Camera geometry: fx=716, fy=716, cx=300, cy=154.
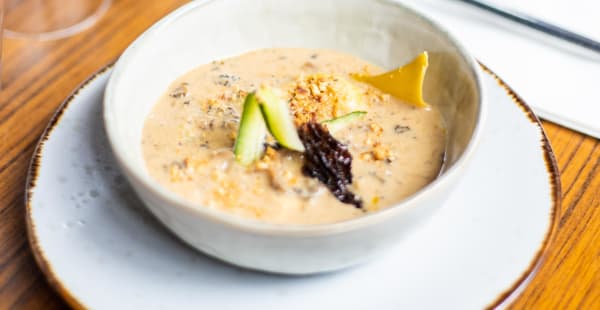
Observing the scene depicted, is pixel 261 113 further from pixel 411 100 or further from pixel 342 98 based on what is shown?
pixel 411 100

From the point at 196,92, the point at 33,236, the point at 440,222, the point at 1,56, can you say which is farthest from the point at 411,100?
the point at 1,56

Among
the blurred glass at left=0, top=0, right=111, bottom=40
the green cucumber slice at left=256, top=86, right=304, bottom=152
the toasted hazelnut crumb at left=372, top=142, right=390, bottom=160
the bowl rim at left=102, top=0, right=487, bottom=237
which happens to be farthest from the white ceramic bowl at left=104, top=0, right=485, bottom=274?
the blurred glass at left=0, top=0, right=111, bottom=40

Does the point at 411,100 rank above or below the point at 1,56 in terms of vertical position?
above

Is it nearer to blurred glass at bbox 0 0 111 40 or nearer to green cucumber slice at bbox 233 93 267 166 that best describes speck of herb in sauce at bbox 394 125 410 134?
green cucumber slice at bbox 233 93 267 166

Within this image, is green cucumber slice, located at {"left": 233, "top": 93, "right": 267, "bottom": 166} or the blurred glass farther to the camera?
the blurred glass

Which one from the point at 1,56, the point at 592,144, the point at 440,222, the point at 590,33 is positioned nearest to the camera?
the point at 440,222

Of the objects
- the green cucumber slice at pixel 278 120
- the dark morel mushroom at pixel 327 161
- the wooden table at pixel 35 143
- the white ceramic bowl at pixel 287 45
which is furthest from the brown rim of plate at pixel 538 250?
the green cucumber slice at pixel 278 120
